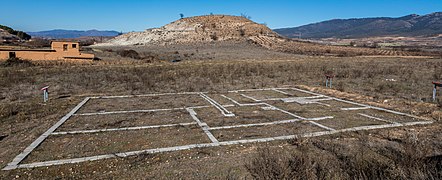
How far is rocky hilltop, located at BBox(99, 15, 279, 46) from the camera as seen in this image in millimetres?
55000

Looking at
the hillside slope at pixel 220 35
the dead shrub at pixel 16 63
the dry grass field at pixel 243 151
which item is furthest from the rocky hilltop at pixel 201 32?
the dry grass field at pixel 243 151

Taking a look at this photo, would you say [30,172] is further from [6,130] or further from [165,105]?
[165,105]

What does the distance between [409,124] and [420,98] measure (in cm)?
432

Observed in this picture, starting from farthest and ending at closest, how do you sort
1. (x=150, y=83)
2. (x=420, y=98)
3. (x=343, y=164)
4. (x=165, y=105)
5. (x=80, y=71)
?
1. (x=80, y=71)
2. (x=150, y=83)
3. (x=420, y=98)
4. (x=165, y=105)
5. (x=343, y=164)

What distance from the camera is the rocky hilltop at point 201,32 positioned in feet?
180

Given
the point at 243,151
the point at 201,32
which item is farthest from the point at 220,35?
the point at 243,151

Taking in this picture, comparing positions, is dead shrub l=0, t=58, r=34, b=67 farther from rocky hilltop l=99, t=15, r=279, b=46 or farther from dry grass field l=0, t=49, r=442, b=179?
rocky hilltop l=99, t=15, r=279, b=46

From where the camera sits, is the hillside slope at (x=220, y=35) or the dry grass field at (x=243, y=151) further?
the hillside slope at (x=220, y=35)

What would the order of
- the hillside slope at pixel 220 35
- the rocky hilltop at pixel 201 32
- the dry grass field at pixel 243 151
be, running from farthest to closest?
1. the rocky hilltop at pixel 201 32
2. the hillside slope at pixel 220 35
3. the dry grass field at pixel 243 151

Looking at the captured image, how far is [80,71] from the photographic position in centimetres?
1811

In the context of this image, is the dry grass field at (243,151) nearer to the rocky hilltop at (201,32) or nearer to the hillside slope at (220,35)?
the hillside slope at (220,35)

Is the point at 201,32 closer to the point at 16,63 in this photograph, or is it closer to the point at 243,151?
the point at 16,63

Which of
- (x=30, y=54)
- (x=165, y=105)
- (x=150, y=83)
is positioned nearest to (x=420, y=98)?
(x=165, y=105)

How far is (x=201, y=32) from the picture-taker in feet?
190
